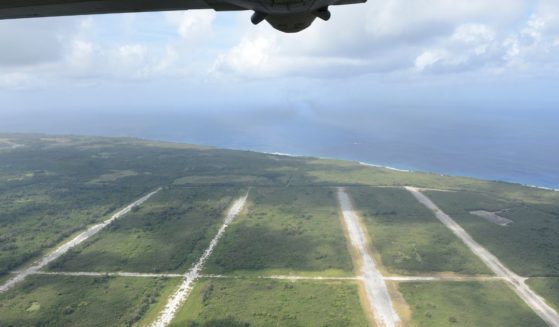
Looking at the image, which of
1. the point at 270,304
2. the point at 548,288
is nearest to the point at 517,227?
the point at 548,288

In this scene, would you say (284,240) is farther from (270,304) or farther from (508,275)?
(508,275)

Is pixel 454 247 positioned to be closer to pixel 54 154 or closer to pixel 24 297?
pixel 24 297

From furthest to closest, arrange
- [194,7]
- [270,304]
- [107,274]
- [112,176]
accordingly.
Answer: [112,176] < [107,274] < [270,304] < [194,7]

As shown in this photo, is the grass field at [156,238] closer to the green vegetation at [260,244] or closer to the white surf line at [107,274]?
the green vegetation at [260,244]

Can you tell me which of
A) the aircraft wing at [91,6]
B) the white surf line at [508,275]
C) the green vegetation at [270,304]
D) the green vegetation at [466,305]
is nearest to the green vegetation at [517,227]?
the white surf line at [508,275]

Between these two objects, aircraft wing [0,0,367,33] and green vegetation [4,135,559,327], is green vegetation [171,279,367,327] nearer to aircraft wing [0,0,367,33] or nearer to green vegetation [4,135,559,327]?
green vegetation [4,135,559,327]

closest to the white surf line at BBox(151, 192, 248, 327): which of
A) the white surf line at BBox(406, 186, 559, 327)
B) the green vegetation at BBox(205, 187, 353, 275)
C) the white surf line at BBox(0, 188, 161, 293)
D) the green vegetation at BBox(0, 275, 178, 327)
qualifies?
the green vegetation at BBox(205, 187, 353, 275)

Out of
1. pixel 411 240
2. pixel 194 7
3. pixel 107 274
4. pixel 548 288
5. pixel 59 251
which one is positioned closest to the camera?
pixel 194 7
